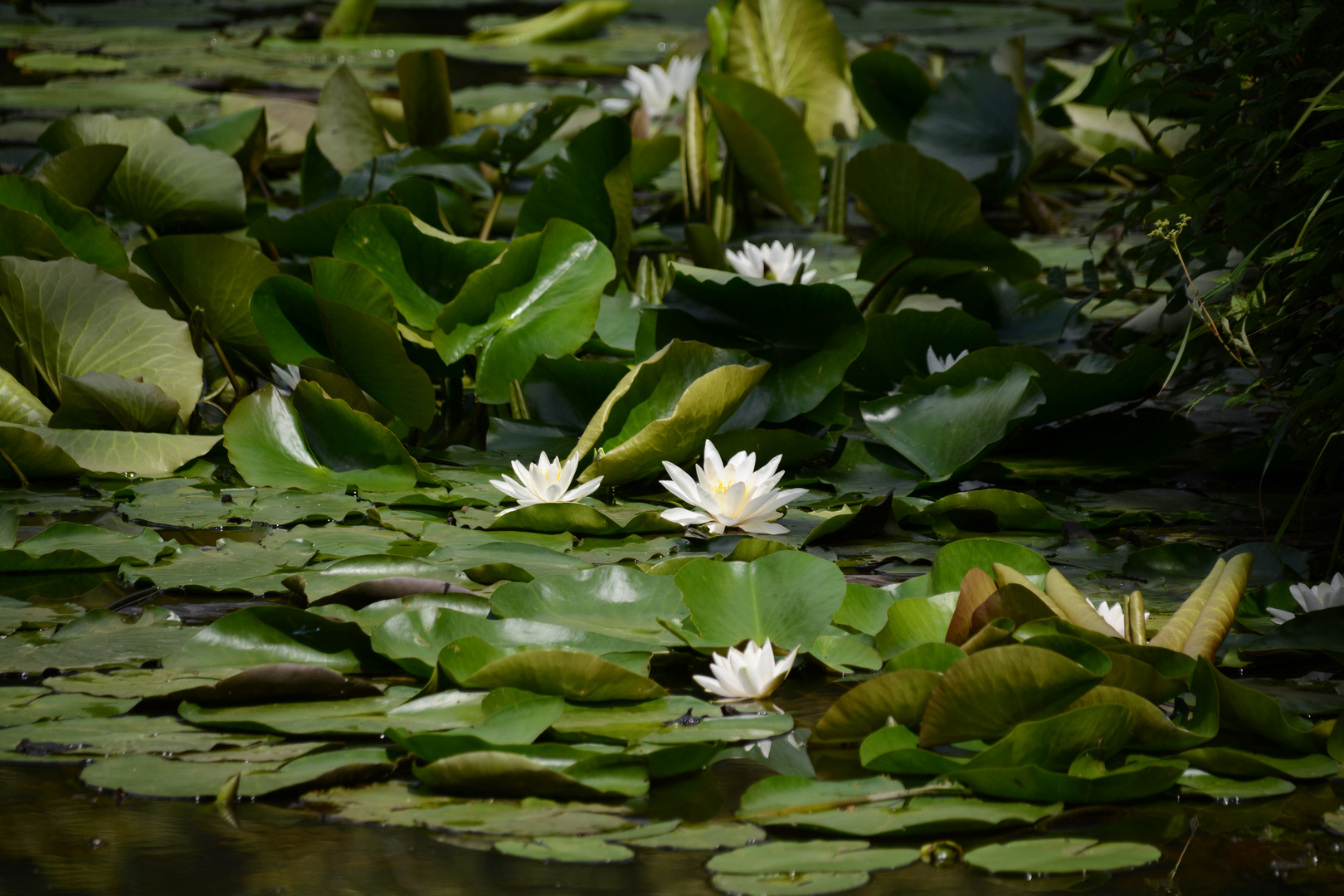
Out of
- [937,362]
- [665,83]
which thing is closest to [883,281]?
[937,362]

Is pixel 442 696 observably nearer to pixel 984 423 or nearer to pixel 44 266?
pixel 984 423

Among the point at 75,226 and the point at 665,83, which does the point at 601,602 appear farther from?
the point at 665,83

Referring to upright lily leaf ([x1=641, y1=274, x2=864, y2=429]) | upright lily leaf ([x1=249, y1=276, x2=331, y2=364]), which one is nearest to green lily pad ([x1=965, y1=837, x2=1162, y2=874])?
upright lily leaf ([x1=641, y1=274, x2=864, y2=429])

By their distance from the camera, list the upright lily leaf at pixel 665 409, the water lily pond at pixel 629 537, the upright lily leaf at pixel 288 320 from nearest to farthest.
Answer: the water lily pond at pixel 629 537 < the upright lily leaf at pixel 665 409 < the upright lily leaf at pixel 288 320

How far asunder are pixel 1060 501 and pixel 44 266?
1.59 m

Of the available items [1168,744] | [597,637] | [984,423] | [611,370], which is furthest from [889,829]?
[611,370]

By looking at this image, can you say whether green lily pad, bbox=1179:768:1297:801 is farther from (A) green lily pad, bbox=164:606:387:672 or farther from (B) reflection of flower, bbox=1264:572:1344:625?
(A) green lily pad, bbox=164:606:387:672

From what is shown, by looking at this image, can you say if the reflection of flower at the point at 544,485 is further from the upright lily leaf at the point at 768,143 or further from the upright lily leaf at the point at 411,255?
the upright lily leaf at the point at 768,143

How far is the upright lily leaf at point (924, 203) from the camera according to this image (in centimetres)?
212

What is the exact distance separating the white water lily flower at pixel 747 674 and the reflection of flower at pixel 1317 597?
0.55m

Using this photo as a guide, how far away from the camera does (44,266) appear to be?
1.81 metres

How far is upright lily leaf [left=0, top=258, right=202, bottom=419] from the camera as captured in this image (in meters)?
1.82

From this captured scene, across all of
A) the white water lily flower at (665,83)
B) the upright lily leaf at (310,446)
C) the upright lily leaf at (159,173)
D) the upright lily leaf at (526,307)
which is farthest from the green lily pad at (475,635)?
the white water lily flower at (665,83)

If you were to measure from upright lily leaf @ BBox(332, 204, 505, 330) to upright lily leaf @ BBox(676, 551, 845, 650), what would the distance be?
0.99 metres
